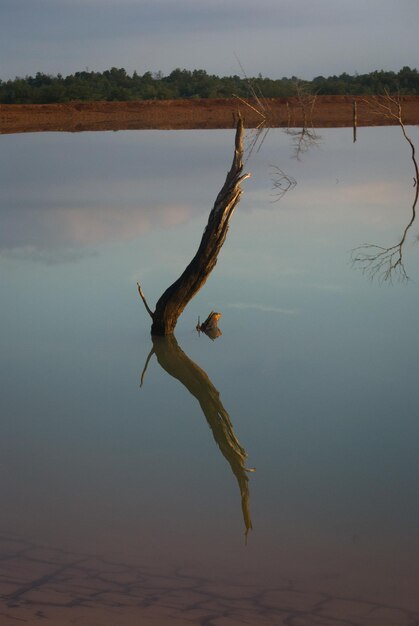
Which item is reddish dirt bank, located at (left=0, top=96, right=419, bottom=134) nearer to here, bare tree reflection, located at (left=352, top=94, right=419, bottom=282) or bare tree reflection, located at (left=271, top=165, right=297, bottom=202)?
bare tree reflection, located at (left=271, top=165, right=297, bottom=202)

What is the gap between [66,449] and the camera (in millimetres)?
6035

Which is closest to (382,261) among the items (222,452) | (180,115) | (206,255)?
(206,255)

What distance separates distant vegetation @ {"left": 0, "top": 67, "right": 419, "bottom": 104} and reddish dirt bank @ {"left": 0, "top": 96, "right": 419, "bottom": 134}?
A: 1.57 meters

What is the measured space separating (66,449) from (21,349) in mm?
2398

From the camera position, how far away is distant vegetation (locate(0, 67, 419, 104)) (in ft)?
145

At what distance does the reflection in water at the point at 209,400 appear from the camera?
5.62 metres

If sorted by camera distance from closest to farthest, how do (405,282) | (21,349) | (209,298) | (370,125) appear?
1. (21,349)
2. (209,298)
3. (405,282)
4. (370,125)

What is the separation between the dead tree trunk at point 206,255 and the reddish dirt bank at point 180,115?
27278mm

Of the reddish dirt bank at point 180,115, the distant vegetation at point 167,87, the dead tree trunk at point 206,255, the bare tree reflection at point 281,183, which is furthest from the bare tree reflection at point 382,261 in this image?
the distant vegetation at point 167,87

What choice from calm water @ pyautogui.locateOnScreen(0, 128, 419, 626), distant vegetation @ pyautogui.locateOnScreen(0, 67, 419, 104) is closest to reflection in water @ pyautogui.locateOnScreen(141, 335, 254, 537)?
calm water @ pyautogui.locateOnScreen(0, 128, 419, 626)

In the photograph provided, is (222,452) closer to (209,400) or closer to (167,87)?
(209,400)

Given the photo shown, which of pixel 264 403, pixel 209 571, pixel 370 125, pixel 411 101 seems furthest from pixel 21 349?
pixel 411 101

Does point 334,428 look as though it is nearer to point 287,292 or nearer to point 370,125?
point 287,292

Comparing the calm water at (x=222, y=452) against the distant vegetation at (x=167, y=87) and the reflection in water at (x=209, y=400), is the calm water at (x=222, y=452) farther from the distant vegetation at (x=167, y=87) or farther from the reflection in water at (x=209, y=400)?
the distant vegetation at (x=167, y=87)
